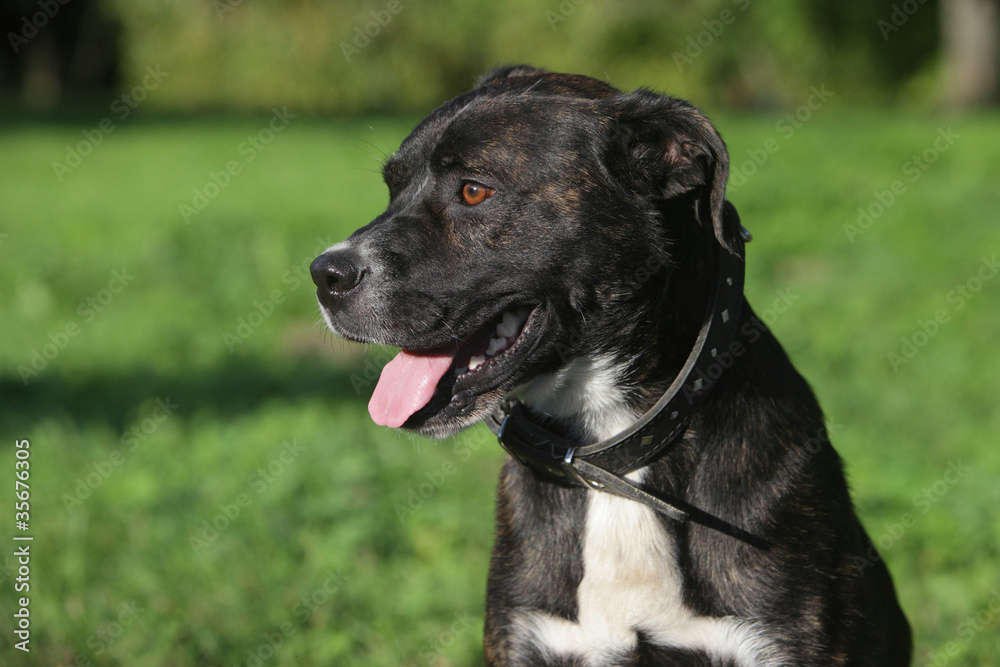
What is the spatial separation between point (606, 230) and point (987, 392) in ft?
14.8

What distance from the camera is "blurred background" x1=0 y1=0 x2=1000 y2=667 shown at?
386 centimetres

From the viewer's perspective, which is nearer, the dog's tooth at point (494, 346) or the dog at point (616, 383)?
the dog at point (616, 383)

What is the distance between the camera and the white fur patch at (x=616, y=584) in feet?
8.15

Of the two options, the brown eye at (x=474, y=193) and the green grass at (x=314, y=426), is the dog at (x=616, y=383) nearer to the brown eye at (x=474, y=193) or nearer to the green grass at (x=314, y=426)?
the brown eye at (x=474, y=193)

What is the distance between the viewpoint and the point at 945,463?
5129 mm

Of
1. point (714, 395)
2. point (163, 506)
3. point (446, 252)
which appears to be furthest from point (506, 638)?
point (163, 506)

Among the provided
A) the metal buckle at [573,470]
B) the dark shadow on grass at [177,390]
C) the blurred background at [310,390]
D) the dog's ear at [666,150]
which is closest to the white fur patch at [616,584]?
the metal buckle at [573,470]

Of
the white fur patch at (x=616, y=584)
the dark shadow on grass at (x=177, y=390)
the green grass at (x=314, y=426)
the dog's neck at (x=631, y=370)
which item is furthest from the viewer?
the dark shadow on grass at (x=177, y=390)

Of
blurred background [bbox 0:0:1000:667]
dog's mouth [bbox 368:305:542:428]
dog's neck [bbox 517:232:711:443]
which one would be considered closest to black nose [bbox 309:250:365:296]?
dog's mouth [bbox 368:305:542:428]

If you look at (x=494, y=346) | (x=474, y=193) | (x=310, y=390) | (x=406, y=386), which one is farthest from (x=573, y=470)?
(x=310, y=390)

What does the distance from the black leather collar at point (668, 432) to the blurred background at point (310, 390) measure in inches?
28.8

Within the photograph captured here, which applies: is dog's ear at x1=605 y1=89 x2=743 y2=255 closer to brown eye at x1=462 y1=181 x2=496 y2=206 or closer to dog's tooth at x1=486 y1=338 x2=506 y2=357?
brown eye at x1=462 y1=181 x2=496 y2=206

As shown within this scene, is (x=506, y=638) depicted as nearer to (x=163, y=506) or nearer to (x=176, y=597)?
(x=176, y=597)

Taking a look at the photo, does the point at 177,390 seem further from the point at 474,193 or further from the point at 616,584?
the point at 616,584
